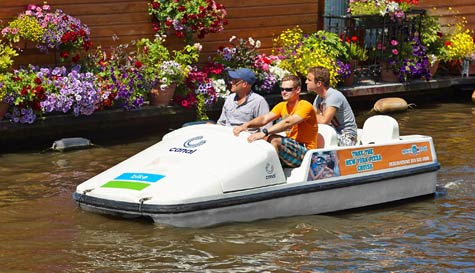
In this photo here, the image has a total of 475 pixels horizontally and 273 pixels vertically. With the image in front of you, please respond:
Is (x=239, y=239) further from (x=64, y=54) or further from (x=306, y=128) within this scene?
(x=64, y=54)

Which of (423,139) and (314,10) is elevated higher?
(314,10)

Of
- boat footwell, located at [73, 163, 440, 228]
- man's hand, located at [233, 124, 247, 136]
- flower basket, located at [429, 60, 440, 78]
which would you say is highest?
man's hand, located at [233, 124, 247, 136]

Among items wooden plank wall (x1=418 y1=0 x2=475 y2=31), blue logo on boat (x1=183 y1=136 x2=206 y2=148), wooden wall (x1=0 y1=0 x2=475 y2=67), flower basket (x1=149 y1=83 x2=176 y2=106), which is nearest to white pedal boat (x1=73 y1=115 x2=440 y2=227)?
blue logo on boat (x1=183 y1=136 x2=206 y2=148)

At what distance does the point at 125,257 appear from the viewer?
A: 850 centimetres

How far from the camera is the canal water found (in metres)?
8.41

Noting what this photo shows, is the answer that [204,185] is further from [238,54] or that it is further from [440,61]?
[440,61]

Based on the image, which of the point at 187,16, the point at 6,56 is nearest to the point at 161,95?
the point at 187,16

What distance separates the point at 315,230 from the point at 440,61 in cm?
949

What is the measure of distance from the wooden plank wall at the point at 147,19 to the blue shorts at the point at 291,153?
5098 millimetres

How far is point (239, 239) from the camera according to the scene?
29.7 feet

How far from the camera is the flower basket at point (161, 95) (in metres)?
14.2

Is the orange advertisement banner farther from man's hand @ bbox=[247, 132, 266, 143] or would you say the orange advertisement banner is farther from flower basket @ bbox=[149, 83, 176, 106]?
flower basket @ bbox=[149, 83, 176, 106]

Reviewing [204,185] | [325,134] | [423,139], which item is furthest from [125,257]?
[423,139]

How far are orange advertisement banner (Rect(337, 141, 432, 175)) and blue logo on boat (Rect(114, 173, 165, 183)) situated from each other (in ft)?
6.05
